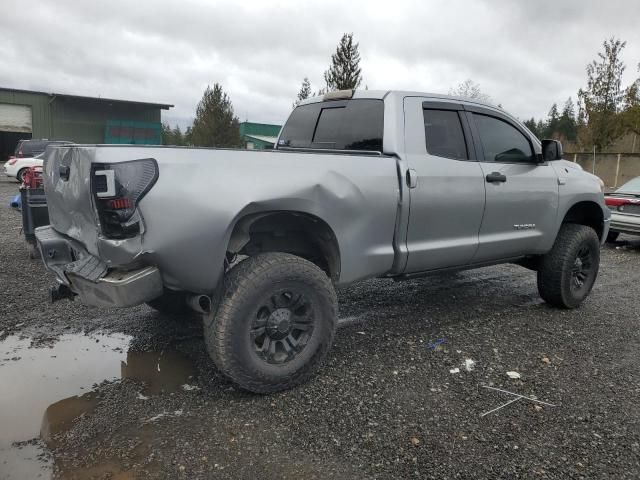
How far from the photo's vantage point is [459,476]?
2.45 meters

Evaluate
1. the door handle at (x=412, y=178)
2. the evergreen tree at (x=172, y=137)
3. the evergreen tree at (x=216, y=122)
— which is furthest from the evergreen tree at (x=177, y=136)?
the door handle at (x=412, y=178)

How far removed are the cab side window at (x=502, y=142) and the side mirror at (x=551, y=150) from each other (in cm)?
12

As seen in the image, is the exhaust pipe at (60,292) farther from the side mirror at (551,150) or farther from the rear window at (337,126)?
the side mirror at (551,150)

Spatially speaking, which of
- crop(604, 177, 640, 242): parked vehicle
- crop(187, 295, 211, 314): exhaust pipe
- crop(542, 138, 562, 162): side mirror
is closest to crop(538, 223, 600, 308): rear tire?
crop(542, 138, 562, 162): side mirror

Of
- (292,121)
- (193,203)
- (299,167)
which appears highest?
(292,121)

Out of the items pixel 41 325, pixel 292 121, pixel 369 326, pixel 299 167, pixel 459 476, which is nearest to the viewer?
pixel 459 476

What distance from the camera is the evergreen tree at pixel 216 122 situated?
29984mm

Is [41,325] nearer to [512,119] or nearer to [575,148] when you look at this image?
[512,119]

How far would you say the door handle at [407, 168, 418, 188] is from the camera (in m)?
3.66

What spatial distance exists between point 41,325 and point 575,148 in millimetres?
29005

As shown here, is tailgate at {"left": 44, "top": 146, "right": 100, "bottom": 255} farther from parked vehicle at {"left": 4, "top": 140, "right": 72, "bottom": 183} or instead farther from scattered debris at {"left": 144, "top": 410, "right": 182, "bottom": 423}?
parked vehicle at {"left": 4, "top": 140, "right": 72, "bottom": 183}

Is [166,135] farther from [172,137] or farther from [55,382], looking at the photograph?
[55,382]

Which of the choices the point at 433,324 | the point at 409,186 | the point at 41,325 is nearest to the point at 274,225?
the point at 409,186

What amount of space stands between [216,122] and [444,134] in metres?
27.6
